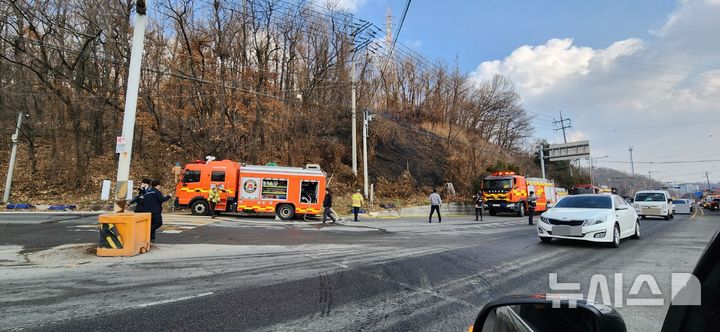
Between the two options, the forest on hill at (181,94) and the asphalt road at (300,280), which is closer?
the asphalt road at (300,280)

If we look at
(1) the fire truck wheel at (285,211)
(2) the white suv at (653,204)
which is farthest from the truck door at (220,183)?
(2) the white suv at (653,204)

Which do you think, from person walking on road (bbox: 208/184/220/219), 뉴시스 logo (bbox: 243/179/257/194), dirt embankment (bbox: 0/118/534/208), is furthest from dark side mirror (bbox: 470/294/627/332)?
dirt embankment (bbox: 0/118/534/208)

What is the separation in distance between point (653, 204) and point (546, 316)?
26406mm

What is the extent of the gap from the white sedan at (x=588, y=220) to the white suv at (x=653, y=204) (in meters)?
14.3

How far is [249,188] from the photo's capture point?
20.3 m

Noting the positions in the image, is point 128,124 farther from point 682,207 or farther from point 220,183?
point 682,207

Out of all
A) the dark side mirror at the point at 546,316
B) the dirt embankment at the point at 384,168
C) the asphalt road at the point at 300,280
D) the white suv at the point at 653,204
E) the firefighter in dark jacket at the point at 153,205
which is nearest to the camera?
the dark side mirror at the point at 546,316

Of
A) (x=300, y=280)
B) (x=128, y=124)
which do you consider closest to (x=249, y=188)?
(x=128, y=124)

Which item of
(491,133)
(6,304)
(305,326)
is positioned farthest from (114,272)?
(491,133)

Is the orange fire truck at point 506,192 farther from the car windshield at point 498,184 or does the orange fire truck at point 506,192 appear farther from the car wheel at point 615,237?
the car wheel at point 615,237

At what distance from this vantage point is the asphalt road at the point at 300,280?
4.56 metres

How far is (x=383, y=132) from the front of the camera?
1348 inches

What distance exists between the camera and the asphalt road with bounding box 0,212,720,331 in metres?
4.56

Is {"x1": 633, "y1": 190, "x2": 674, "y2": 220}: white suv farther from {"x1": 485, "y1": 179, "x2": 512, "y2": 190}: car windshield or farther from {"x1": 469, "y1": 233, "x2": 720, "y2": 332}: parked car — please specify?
{"x1": 469, "y1": 233, "x2": 720, "y2": 332}: parked car
